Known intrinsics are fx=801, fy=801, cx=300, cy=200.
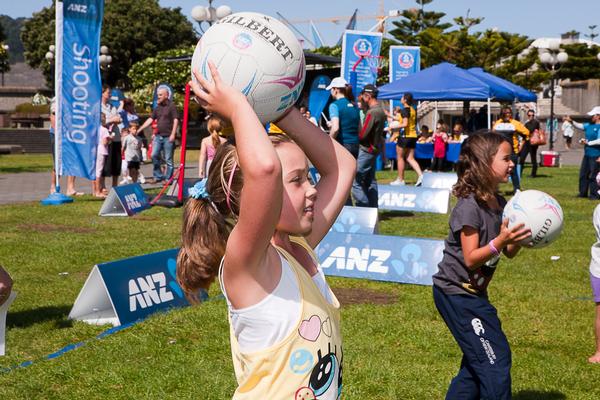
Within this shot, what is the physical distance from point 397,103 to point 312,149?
26.1 meters

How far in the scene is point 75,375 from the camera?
5.61 meters

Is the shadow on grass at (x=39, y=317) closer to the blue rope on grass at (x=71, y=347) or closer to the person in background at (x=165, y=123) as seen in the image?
the blue rope on grass at (x=71, y=347)

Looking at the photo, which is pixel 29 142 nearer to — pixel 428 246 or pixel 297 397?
pixel 428 246

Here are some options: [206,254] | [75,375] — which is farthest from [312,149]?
[75,375]

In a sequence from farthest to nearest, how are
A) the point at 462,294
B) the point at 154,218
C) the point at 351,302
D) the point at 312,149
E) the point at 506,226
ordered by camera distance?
the point at 154,218, the point at 351,302, the point at 462,294, the point at 506,226, the point at 312,149

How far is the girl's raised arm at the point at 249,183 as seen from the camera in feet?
7.66

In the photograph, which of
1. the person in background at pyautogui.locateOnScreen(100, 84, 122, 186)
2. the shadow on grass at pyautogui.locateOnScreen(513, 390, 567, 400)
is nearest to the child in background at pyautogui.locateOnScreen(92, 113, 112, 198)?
the person in background at pyautogui.locateOnScreen(100, 84, 122, 186)

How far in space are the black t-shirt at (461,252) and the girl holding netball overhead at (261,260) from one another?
5.45 feet

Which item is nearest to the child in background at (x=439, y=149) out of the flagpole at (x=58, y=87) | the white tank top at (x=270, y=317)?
the flagpole at (x=58, y=87)

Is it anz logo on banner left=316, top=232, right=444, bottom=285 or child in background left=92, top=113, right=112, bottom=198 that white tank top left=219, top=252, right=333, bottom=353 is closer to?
anz logo on banner left=316, top=232, right=444, bottom=285

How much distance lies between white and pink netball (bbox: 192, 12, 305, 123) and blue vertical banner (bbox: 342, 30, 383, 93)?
74.2 feet

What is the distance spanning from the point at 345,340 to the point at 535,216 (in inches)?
110

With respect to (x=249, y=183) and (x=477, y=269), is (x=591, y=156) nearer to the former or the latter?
(x=477, y=269)

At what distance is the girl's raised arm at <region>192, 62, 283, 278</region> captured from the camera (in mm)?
2334
